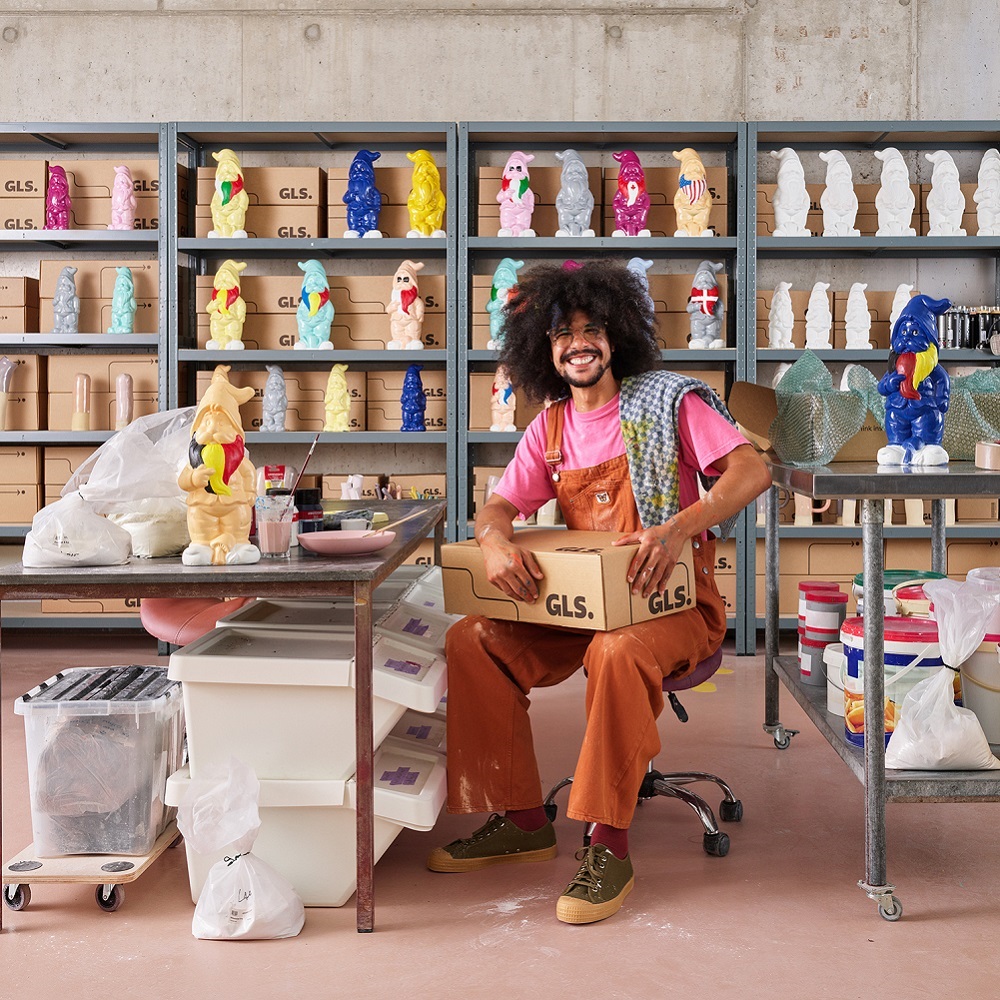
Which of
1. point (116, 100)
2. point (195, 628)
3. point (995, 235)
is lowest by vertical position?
point (195, 628)

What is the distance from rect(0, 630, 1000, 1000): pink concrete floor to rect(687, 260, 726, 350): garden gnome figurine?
100 inches

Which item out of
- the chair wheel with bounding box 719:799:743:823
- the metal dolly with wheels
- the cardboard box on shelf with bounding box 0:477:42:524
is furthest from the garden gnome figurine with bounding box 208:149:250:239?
the chair wheel with bounding box 719:799:743:823

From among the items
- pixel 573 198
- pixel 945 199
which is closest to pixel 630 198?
pixel 573 198

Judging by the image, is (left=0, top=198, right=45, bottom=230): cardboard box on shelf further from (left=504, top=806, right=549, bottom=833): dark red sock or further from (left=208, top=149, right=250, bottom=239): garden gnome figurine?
(left=504, top=806, right=549, bottom=833): dark red sock

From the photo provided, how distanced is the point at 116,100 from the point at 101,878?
4.42 metres

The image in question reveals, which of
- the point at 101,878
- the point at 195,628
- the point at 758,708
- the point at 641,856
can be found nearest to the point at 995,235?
the point at 758,708

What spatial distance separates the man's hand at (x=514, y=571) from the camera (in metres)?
2.46

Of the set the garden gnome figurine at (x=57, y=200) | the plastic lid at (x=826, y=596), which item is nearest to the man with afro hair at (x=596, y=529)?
the plastic lid at (x=826, y=596)

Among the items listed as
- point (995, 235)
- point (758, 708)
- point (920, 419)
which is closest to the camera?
point (920, 419)

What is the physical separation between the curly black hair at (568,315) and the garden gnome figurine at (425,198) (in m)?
2.18

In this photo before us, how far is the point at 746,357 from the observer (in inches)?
200

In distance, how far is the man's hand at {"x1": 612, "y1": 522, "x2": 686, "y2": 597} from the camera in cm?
242

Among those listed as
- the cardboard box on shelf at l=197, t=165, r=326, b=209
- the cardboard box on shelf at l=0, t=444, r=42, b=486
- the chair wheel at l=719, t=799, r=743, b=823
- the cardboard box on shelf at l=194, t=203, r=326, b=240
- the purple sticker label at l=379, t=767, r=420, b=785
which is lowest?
the chair wheel at l=719, t=799, r=743, b=823

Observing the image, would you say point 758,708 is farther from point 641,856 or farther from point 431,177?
point 431,177
